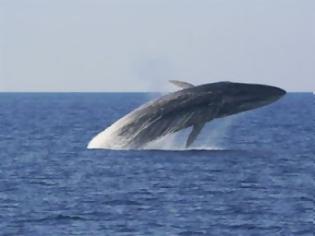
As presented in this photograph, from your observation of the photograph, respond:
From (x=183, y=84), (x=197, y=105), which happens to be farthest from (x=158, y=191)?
(x=183, y=84)

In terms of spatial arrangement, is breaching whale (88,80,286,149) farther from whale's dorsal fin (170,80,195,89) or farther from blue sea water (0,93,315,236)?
blue sea water (0,93,315,236)

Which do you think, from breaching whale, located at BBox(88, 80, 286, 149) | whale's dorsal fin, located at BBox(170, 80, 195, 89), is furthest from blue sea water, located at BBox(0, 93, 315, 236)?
whale's dorsal fin, located at BBox(170, 80, 195, 89)

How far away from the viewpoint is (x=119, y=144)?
58.8 metres

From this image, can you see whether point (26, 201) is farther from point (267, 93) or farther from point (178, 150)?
point (178, 150)

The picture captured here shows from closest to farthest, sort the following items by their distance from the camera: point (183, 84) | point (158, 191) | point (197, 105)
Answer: point (158, 191)
point (197, 105)
point (183, 84)

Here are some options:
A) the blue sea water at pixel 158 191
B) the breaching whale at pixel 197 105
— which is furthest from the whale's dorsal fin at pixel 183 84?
the blue sea water at pixel 158 191

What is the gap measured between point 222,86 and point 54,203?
13.3 m

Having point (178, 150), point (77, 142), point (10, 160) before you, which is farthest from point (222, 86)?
point (77, 142)

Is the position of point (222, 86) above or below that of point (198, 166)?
above

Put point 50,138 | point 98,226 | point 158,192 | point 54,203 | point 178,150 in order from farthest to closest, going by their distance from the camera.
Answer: point 50,138 < point 178,150 < point 158,192 < point 54,203 < point 98,226

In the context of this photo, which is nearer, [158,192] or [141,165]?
[158,192]

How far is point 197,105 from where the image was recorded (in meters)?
53.4

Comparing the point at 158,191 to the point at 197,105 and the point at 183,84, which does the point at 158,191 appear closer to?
the point at 197,105

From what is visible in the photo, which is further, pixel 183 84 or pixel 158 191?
pixel 183 84
